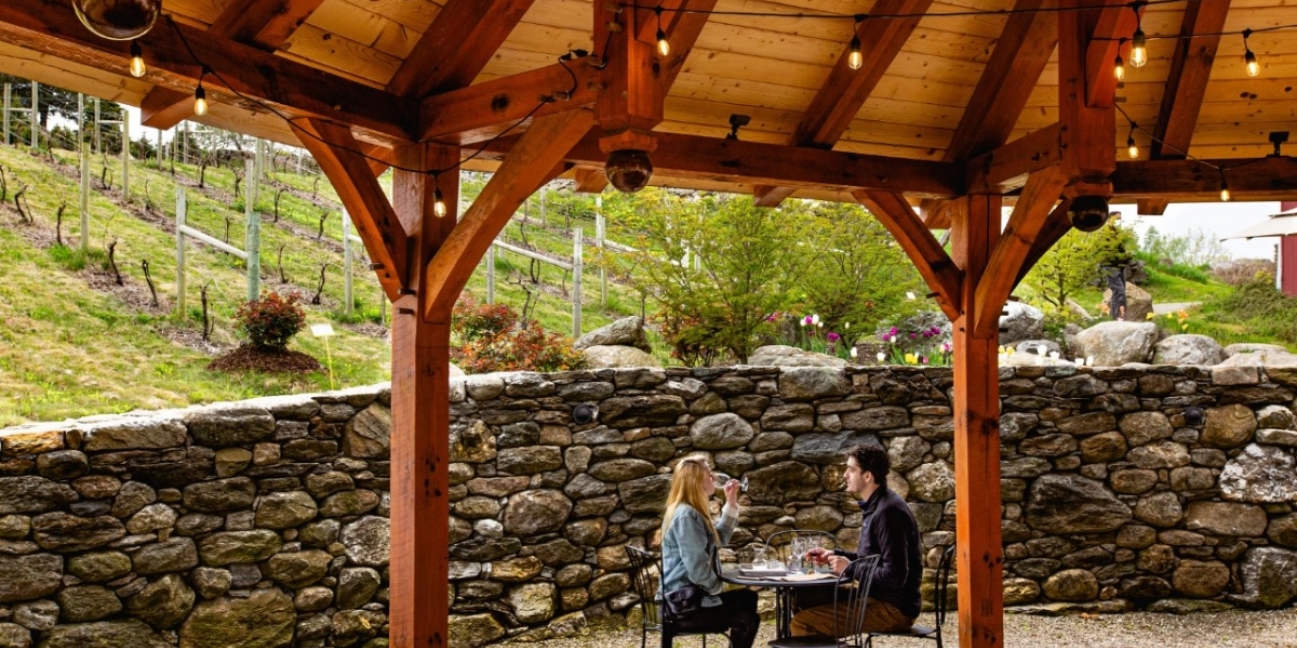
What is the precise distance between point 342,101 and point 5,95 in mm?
9738

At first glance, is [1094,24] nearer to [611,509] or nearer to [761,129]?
[761,129]

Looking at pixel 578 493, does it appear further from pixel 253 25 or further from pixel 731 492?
pixel 253 25

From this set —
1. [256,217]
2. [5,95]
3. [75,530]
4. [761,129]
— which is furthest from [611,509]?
[5,95]

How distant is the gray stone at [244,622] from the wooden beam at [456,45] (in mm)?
2687

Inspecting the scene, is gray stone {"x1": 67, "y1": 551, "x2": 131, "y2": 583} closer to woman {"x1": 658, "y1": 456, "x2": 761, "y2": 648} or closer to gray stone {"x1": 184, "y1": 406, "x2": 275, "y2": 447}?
gray stone {"x1": 184, "y1": 406, "x2": 275, "y2": 447}

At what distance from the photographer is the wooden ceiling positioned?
145 inches

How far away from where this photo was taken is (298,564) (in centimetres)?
540

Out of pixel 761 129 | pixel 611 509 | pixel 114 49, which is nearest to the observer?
pixel 114 49

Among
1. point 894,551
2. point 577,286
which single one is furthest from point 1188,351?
point 894,551

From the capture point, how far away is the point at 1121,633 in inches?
255

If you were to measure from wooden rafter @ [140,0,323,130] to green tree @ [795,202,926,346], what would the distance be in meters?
5.51

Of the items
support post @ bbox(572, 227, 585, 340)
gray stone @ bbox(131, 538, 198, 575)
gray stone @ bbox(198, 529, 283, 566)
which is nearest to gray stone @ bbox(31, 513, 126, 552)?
gray stone @ bbox(131, 538, 198, 575)

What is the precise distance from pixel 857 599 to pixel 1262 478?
3959 mm

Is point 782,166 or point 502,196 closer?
point 502,196
